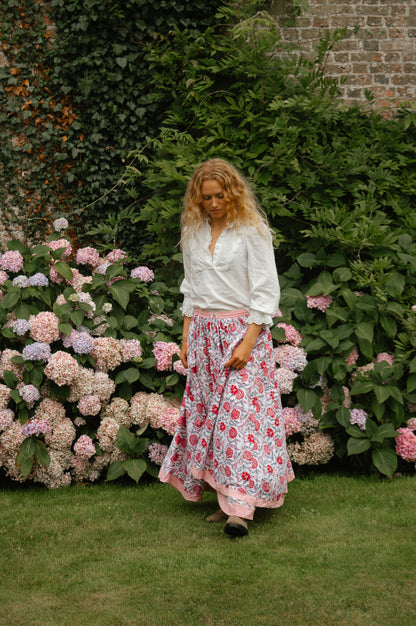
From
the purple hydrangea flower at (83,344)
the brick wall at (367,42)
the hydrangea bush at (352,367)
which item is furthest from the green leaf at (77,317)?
the brick wall at (367,42)

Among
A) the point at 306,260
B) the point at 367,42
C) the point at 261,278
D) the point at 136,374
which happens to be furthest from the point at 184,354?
the point at 367,42

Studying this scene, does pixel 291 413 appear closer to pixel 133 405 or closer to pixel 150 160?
pixel 133 405

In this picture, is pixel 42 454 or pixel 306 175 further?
pixel 306 175

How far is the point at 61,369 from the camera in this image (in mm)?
3789

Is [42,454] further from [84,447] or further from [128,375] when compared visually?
[128,375]

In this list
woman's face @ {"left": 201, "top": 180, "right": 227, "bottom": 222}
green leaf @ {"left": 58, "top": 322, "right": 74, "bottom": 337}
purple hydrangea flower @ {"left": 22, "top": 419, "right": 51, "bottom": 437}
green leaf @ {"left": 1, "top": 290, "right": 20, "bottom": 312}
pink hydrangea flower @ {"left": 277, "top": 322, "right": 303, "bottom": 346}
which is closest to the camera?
woman's face @ {"left": 201, "top": 180, "right": 227, "bottom": 222}

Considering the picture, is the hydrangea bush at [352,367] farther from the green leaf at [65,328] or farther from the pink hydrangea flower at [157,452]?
the green leaf at [65,328]

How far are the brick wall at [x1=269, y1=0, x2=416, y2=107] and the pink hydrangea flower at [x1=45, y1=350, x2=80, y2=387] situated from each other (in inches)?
146

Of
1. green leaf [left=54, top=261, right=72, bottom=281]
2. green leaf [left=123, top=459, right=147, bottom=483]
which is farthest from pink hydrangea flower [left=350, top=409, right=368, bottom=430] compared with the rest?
green leaf [left=54, top=261, right=72, bottom=281]

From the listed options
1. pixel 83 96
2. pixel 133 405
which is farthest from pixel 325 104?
pixel 133 405

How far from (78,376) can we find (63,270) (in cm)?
83

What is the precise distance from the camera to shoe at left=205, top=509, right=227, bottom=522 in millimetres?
3291

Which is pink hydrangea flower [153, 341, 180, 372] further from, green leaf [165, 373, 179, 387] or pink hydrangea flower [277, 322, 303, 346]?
pink hydrangea flower [277, 322, 303, 346]

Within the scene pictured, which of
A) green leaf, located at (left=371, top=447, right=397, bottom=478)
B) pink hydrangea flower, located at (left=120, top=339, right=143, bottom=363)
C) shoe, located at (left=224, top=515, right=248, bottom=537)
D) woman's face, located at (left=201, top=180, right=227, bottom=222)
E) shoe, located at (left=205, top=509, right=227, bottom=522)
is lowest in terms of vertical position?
green leaf, located at (left=371, top=447, right=397, bottom=478)
